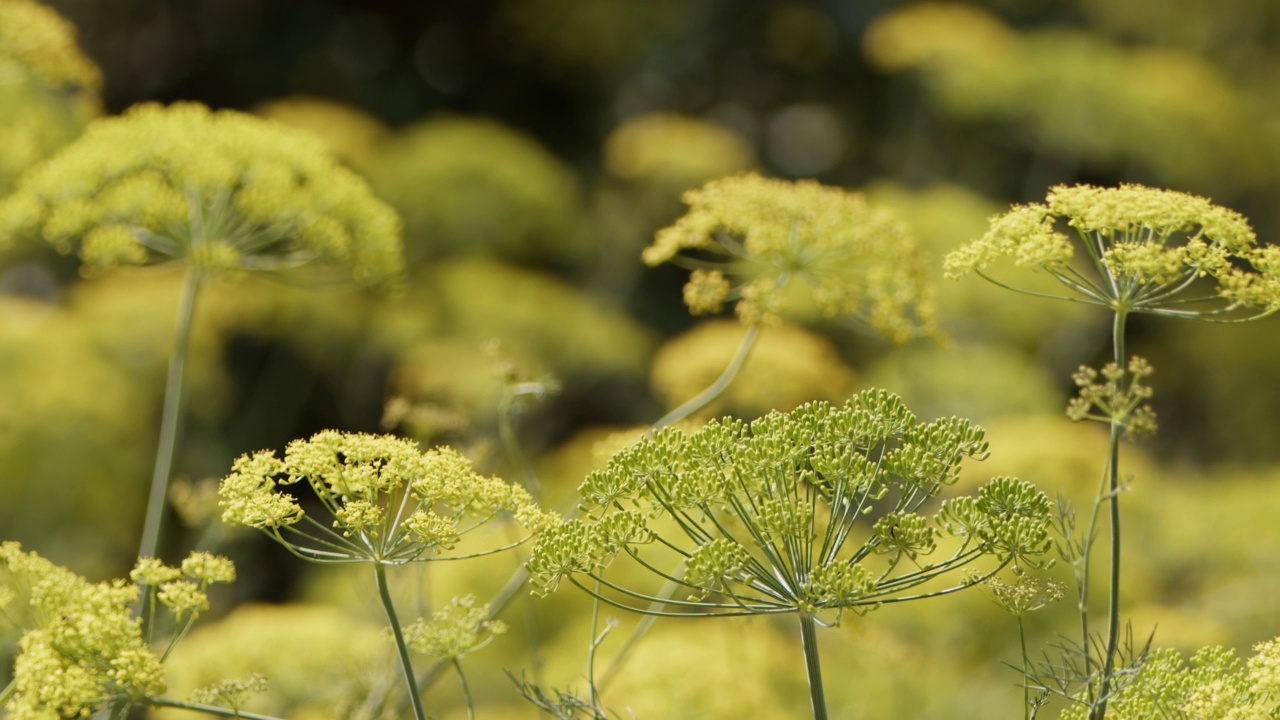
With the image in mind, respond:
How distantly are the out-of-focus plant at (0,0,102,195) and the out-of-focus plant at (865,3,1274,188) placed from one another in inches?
273

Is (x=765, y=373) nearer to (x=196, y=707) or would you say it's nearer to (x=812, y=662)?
(x=812, y=662)

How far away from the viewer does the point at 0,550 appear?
2084 millimetres

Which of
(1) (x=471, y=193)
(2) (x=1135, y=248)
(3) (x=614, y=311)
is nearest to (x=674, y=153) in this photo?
(3) (x=614, y=311)

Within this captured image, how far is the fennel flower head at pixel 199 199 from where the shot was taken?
12.1ft

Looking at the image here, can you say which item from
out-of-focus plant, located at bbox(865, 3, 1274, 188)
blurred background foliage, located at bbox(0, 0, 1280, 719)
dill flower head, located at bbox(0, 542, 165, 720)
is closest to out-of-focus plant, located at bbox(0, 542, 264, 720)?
dill flower head, located at bbox(0, 542, 165, 720)

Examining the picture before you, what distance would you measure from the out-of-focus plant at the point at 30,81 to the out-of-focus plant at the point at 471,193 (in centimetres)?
398

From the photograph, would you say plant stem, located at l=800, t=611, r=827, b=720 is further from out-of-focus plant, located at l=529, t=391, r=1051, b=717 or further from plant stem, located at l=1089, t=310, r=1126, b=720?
plant stem, located at l=1089, t=310, r=1126, b=720

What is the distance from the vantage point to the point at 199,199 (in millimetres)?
3723

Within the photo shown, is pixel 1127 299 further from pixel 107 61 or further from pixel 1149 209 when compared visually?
pixel 107 61

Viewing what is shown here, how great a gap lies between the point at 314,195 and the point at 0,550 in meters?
1.94

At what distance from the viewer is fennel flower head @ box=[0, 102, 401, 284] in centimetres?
369

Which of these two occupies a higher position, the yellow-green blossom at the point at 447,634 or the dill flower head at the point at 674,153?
the dill flower head at the point at 674,153

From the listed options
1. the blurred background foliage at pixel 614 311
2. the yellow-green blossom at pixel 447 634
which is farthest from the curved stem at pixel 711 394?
the yellow-green blossom at pixel 447 634

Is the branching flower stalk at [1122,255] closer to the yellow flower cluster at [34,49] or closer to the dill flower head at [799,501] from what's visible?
the dill flower head at [799,501]
